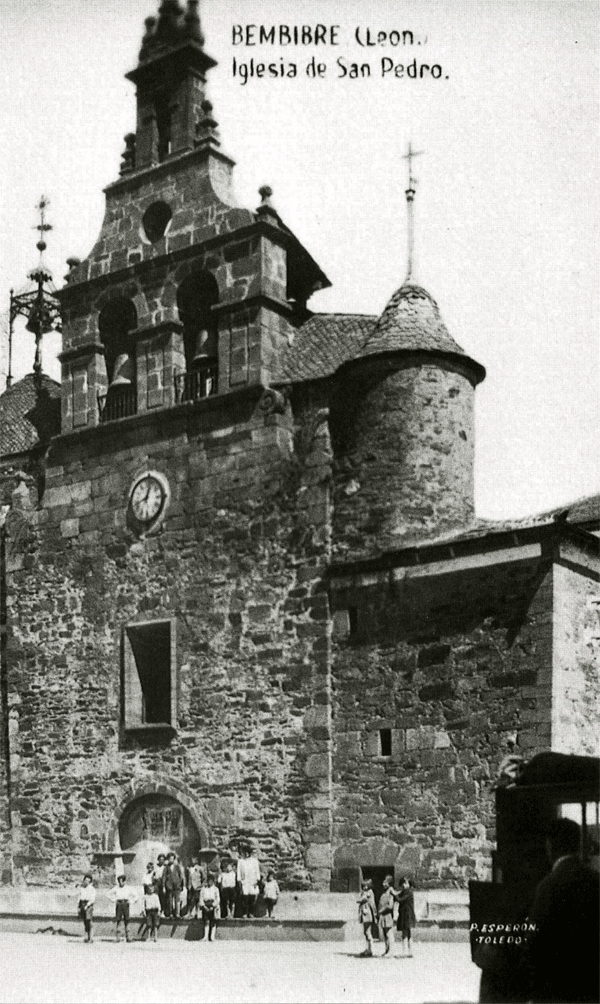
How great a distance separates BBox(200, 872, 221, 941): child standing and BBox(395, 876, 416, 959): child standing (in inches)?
92.2

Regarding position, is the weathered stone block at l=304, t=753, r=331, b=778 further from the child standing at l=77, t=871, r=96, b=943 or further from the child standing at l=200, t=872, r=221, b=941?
the child standing at l=77, t=871, r=96, b=943

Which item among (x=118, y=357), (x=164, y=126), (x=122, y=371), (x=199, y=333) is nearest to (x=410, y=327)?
(x=199, y=333)

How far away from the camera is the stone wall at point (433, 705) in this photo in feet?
62.1

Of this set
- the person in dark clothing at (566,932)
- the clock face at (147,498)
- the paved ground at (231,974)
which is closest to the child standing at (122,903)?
the paved ground at (231,974)

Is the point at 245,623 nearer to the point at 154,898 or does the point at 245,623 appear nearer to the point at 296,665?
the point at 296,665

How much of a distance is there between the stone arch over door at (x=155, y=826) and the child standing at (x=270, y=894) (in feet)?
5.34

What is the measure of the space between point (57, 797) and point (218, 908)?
4.49 metres

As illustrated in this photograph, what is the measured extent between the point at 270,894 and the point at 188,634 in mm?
4159

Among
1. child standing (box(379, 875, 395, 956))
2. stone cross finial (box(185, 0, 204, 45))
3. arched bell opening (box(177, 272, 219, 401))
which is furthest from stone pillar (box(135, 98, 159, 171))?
child standing (box(379, 875, 395, 956))

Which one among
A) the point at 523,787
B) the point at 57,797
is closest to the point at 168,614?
the point at 57,797

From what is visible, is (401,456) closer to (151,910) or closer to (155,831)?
(155,831)

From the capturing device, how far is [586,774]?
1202 centimetres

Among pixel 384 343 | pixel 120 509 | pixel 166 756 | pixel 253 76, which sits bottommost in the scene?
pixel 166 756

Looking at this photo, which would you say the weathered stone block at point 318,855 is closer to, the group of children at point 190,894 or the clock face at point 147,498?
the group of children at point 190,894
